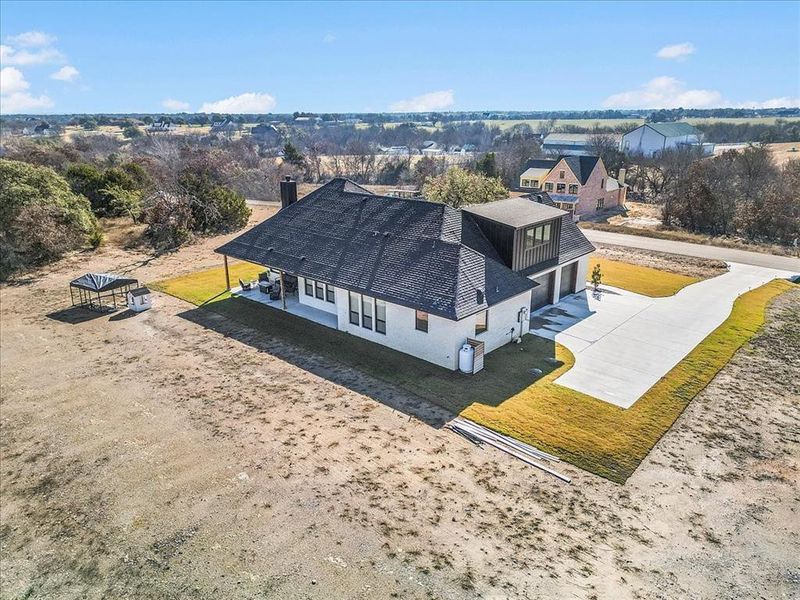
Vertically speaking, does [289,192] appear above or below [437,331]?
above

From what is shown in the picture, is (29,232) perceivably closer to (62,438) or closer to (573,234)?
(62,438)

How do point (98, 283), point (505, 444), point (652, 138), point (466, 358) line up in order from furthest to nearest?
1. point (652, 138)
2. point (98, 283)
3. point (466, 358)
4. point (505, 444)

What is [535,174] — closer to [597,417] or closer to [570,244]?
[570,244]

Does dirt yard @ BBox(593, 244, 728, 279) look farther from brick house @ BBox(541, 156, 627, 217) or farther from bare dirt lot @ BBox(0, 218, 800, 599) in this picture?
brick house @ BBox(541, 156, 627, 217)

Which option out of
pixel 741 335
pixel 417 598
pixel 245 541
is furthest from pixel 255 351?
pixel 741 335

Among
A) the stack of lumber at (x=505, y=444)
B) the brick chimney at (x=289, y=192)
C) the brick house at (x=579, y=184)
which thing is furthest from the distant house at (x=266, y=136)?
the stack of lumber at (x=505, y=444)

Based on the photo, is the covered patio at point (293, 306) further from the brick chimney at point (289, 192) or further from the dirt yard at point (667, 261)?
the dirt yard at point (667, 261)

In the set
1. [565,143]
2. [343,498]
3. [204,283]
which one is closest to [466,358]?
[343,498]
